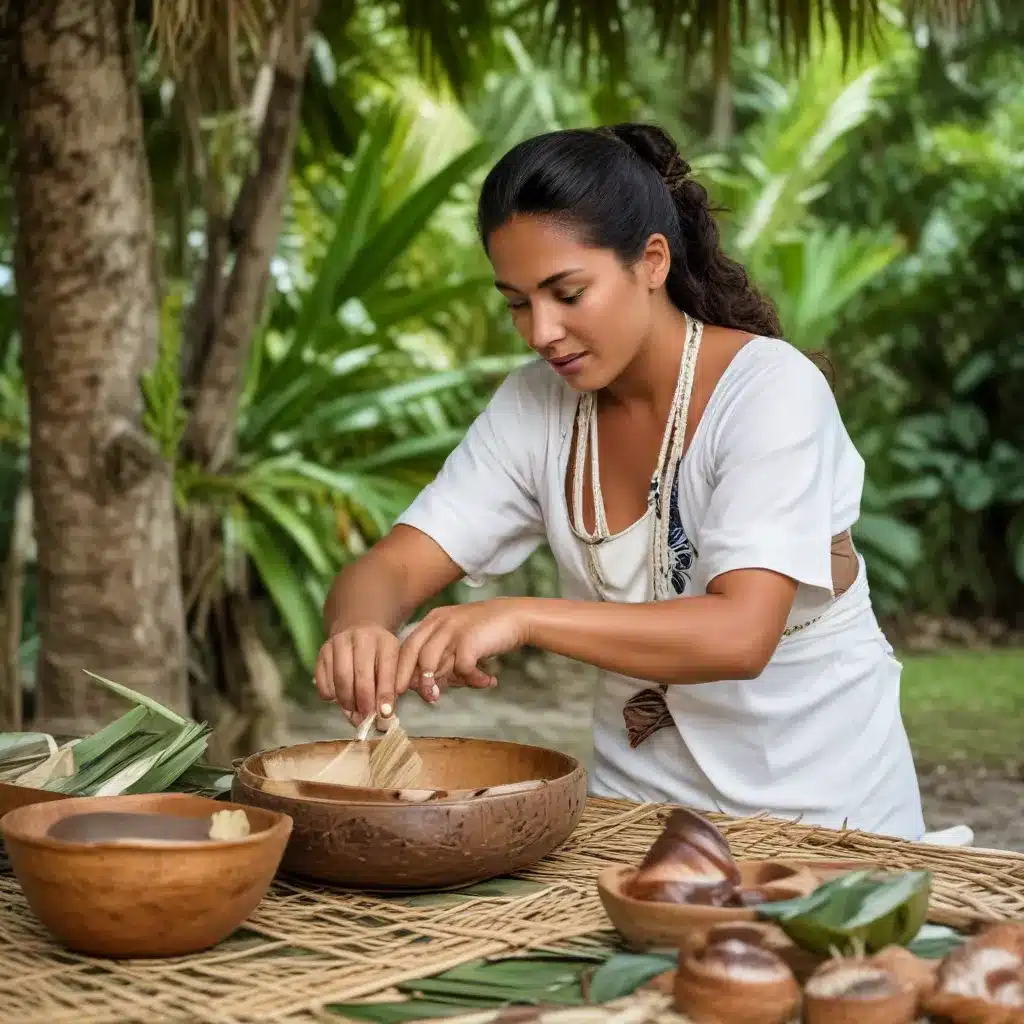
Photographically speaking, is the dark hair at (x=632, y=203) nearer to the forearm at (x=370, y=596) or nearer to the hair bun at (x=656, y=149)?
the hair bun at (x=656, y=149)

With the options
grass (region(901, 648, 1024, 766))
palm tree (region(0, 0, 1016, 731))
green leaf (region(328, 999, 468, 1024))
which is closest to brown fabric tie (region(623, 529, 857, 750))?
green leaf (region(328, 999, 468, 1024))

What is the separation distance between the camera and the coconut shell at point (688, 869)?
96cm

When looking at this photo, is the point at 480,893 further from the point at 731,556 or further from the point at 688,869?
the point at 731,556

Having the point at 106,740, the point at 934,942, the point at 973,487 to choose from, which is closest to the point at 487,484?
the point at 106,740

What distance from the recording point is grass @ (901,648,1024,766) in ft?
16.8

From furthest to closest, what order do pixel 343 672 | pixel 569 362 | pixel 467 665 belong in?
pixel 569 362 < pixel 343 672 < pixel 467 665

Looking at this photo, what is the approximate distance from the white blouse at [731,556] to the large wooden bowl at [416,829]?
407mm

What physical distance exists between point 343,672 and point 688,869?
0.50 metres

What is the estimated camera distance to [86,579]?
9.53 feet

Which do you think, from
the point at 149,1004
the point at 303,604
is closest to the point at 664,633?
the point at 149,1004

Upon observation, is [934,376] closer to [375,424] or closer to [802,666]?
[375,424]

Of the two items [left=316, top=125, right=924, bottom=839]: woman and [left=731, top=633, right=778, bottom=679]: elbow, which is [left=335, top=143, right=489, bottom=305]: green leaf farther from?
[left=731, top=633, right=778, bottom=679]: elbow

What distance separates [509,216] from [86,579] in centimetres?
164

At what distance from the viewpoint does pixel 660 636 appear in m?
1.37
